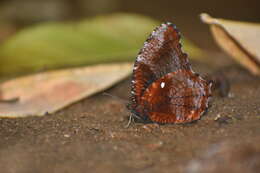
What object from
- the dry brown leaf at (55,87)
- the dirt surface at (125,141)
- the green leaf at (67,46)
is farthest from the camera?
the green leaf at (67,46)

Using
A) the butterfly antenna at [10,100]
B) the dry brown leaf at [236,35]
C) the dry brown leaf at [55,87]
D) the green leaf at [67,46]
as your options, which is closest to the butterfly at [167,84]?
the dry brown leaf at [236,35]

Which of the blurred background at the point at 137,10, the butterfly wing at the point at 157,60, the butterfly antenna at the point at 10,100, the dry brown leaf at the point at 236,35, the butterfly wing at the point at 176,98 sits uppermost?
the blurred background at the point at 137,10

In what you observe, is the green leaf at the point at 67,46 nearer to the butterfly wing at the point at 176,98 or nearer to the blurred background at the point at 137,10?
the butterfly wing at the point at 176,98

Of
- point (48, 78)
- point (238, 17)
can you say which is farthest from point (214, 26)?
point (238, 17)

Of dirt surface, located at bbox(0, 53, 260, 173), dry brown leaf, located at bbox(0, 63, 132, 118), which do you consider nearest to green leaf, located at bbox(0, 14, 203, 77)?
dry brown leaf, located at bbox(0, 63, 132, 118)

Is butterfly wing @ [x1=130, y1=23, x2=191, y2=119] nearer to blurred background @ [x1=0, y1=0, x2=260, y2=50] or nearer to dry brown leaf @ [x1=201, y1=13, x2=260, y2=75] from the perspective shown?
dry brown leaf @ [x1=201, y1=13, x2=260, y2=75]

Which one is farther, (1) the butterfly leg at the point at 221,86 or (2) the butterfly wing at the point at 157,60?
(1) the butterfly leg at the point at 221,86

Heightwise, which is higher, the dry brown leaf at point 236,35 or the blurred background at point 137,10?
the blurred background at point 137,10

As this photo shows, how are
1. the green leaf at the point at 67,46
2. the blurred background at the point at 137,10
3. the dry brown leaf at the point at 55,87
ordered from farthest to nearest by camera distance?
the blurred background at the point at 137,10, the green leaf at the point at 67,46, the dry brown leaf at the point at 55,87
